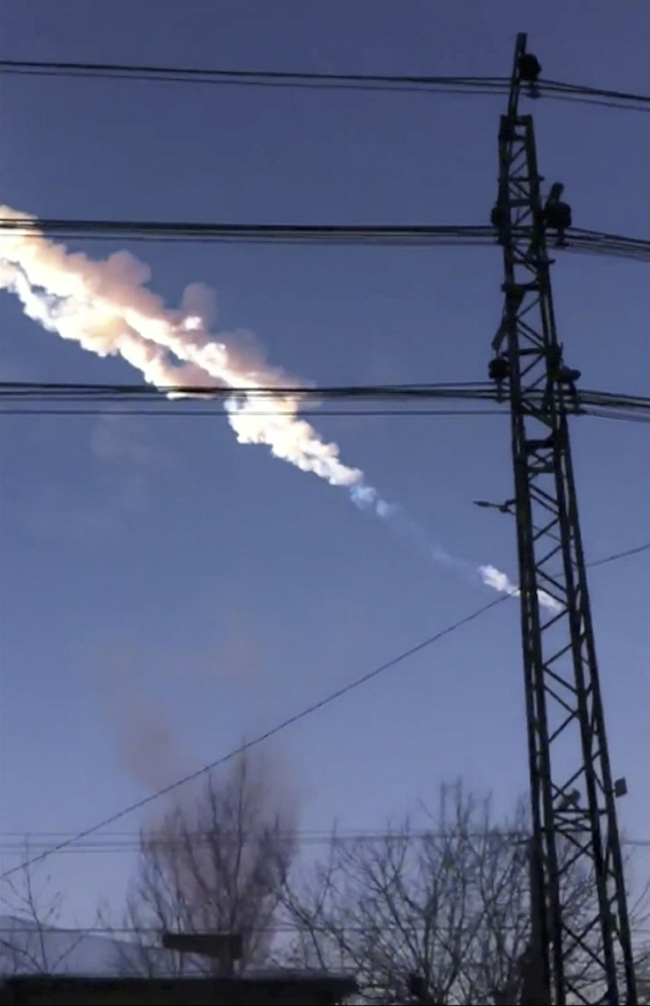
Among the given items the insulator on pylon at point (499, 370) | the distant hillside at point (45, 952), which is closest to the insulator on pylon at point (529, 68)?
the insulator on pylon at point (499, 370)

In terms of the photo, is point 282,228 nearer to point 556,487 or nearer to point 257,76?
point 257,76

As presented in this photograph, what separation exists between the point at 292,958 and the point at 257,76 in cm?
2027

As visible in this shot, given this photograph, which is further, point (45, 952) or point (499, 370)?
point (45, 952)

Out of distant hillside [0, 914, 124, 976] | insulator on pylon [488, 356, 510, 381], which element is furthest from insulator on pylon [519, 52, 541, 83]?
A: distant hillside [0, 914, 124, 976]

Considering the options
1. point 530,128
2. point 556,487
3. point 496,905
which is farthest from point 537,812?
point 496,905

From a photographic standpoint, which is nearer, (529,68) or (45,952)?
(529,68)

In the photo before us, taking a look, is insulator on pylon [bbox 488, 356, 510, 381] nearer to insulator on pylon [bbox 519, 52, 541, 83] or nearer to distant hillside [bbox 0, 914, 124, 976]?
insulator on pylon [bbox 519, 52, 541, 83]

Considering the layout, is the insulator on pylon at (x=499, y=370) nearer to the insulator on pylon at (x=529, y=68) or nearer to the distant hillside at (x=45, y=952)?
the insulator on pylon at (x=529, y=68)

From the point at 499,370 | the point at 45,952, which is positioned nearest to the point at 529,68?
the point at 499,370

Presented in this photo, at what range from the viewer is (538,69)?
59.0ft

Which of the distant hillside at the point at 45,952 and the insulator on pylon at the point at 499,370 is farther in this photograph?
the distant hillside at the point at 45,952

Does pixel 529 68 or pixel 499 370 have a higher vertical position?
pixel 529 68

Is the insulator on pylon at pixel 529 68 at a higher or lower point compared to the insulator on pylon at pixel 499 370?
higher

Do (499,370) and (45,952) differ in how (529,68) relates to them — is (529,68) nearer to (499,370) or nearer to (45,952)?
(499,370)
